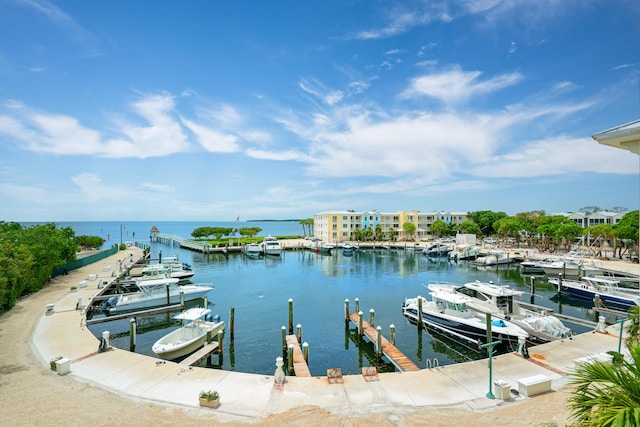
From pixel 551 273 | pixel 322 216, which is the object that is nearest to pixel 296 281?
pixel 551 273

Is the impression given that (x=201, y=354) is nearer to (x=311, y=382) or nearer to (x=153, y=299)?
(x=311, y=382)

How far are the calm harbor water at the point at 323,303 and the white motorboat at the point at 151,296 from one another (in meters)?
2.39

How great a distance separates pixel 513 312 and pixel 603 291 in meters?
17.5

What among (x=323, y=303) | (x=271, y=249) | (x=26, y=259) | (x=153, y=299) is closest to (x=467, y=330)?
(x=323, y=303)

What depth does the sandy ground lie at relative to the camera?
37.6 ft

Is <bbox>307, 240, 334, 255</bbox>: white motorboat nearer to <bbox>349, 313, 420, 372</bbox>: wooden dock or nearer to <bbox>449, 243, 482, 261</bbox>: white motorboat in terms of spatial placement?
<bbox>449, 243, 482, 261</bbox>: white motorboat

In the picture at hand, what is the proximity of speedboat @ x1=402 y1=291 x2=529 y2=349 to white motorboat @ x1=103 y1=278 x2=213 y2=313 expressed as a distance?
2157 centimetres

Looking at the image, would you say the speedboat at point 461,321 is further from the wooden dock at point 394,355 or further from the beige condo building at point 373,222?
the beige condo building at point 373,222

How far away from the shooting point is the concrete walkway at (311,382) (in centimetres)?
1286

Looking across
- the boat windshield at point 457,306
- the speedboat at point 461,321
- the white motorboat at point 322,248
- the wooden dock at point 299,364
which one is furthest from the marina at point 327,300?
the white motorboat at point 322,248

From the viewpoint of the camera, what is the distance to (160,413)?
480 inches

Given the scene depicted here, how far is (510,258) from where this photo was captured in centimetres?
6272

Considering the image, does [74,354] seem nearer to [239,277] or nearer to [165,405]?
[165,405]

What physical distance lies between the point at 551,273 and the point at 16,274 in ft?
208
